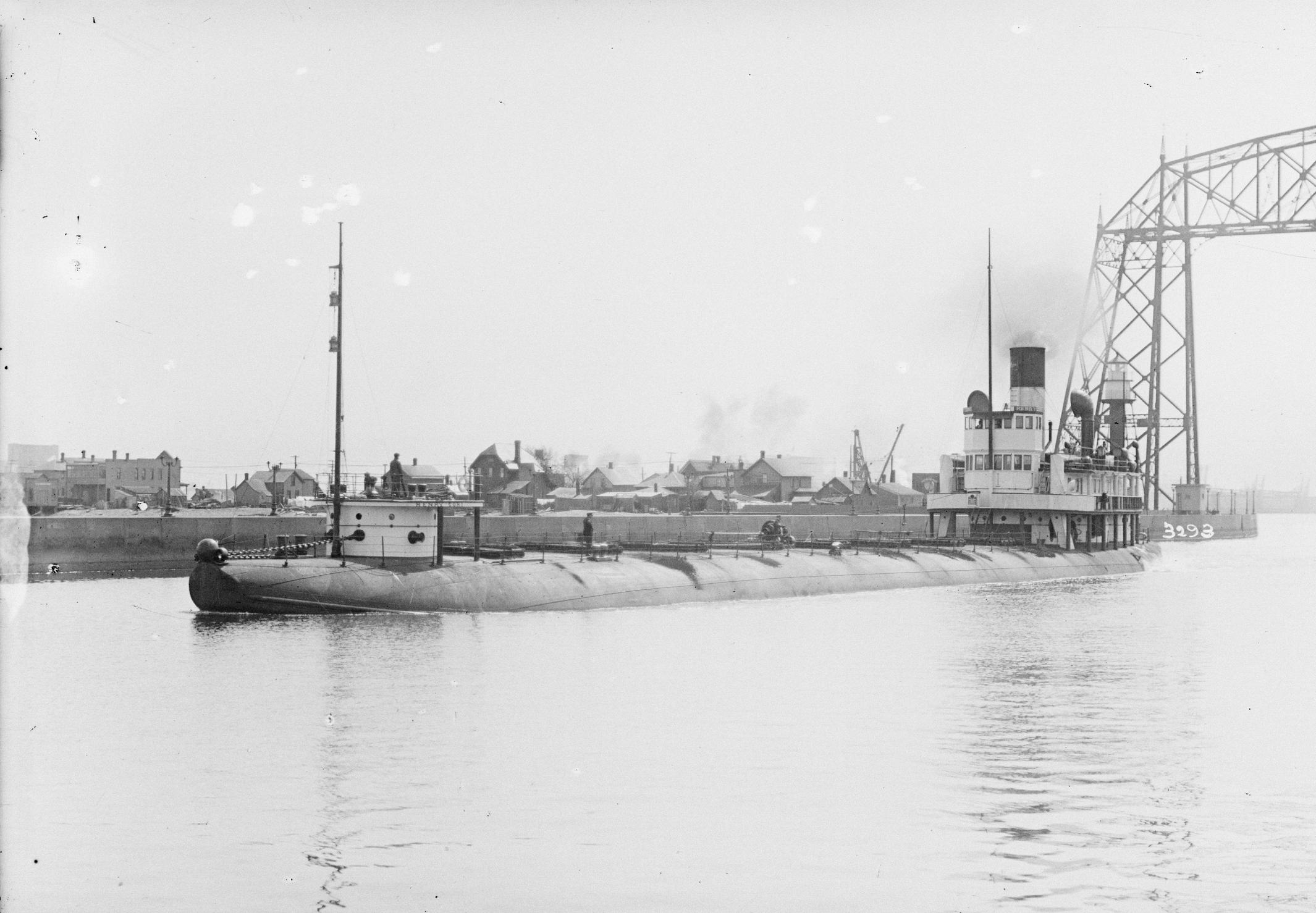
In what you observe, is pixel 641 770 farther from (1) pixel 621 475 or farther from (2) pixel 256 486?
(1) pixel 621 475

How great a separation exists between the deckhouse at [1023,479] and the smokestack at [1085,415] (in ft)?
0.17

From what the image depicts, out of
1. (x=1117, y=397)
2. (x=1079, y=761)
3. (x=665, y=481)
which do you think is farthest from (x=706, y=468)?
(x=1079, y=761)

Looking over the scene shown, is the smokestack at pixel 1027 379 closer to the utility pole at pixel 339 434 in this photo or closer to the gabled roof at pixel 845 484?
the utility pole at pixel 339 434

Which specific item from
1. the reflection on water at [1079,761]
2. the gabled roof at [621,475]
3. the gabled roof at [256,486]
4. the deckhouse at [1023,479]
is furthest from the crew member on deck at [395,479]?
the gabled roof at [621,475]

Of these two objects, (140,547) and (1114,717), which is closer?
(1114,717)

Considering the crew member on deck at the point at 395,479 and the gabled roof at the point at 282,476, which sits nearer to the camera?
the crew member on deck at the point at 395,479

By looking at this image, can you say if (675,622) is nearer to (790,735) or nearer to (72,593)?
(790,735)

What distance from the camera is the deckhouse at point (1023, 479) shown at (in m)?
75.8

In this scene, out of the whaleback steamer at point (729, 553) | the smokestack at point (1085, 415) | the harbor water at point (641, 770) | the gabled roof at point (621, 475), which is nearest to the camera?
the harbor water at point (641, 770)

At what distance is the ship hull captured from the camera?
42.9 m

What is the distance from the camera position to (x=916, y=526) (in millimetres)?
122875

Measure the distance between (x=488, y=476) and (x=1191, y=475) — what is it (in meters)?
72.8

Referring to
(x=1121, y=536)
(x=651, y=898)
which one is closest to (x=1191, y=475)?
(x=1121, y=536)

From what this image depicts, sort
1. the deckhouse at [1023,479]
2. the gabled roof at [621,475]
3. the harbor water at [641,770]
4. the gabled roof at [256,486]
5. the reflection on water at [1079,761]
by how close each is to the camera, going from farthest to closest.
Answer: the gabled roof at [621,475]
the gabled roof at [256,486]
the deckhouse at [1023,479]
the reflection on water at [1079,761]
the harbor water at [641,770]
